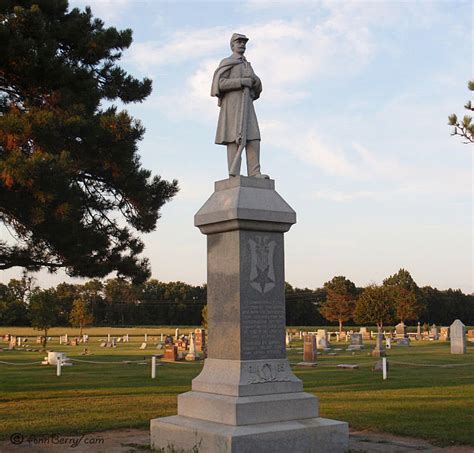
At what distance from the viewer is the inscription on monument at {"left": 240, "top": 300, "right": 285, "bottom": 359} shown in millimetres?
8500

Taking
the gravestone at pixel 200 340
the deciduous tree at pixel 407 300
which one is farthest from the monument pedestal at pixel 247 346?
the deciduous tree at pixel 407 300

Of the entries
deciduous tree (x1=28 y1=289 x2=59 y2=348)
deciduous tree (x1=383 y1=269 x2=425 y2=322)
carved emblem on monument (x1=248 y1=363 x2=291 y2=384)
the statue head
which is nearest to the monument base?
carved emblem on monument (x1=248 y1=363 x2=291 y2=384)

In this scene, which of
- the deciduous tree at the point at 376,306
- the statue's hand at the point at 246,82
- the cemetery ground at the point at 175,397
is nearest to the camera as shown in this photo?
the statue's hand at the point at 246,82

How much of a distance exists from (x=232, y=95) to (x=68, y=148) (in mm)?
7637

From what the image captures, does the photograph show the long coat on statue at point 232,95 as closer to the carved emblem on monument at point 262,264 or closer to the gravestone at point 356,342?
the carved emblem on monument at point 262,264

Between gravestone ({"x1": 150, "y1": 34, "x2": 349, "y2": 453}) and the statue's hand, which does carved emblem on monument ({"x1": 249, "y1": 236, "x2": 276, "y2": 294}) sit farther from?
the statue's hand

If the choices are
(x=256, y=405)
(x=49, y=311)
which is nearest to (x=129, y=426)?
(x=256, y=405)

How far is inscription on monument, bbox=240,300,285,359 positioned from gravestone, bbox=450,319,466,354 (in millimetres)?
24996

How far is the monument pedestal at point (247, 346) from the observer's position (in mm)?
8055

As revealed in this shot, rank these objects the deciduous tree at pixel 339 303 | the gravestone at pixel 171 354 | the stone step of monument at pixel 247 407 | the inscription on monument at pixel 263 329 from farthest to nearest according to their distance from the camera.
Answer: the deciduous tree at pixel 339 303 < the gravestone at pixel 171 354 < the inscription on monument at pixel 263 329 < the stone step of monument at pixel 247 407

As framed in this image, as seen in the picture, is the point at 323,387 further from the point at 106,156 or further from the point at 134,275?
the point at 106,156

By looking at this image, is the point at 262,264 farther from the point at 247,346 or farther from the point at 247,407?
the point at 247,407

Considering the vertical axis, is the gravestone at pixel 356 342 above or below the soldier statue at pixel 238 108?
below

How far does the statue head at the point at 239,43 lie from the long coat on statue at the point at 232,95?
0.30ft
